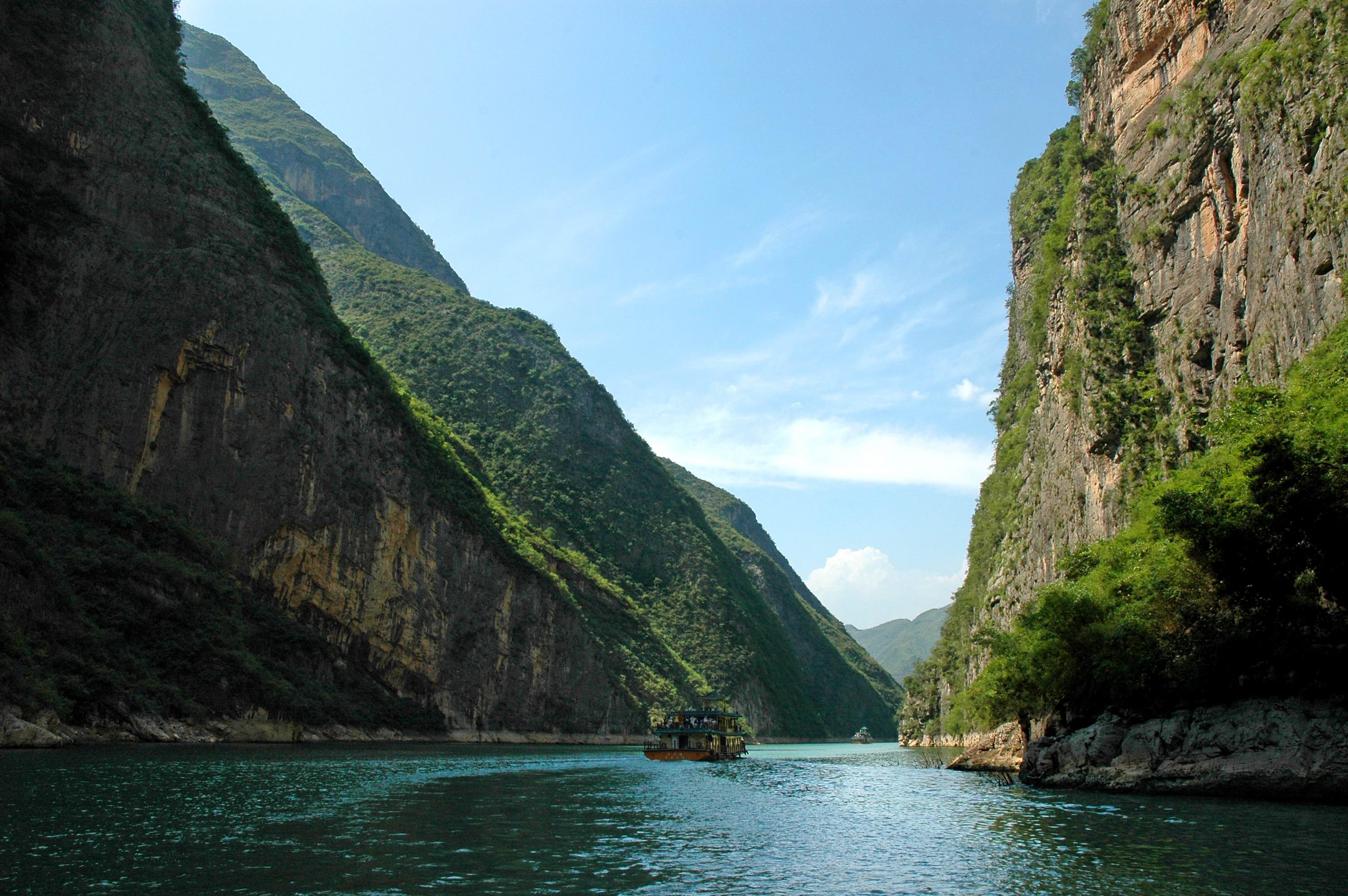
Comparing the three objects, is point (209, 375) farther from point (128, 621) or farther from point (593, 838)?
point (593, 838)

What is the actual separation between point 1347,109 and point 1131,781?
23895 mm

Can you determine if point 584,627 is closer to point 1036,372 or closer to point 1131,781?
point 1036,372

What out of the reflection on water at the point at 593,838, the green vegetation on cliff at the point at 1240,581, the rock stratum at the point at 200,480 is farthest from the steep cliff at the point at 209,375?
the green vegetation on cliff at the point at 1240,581

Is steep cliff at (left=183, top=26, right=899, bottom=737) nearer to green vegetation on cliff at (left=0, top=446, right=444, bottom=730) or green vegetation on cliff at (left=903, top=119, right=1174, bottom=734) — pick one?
green vegetation on cliff at (left=903, top=119, right=1174, bottom=734)

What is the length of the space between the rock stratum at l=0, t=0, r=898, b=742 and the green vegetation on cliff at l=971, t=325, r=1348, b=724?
42580 mm

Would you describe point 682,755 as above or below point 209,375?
below

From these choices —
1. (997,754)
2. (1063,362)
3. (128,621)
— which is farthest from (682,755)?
(1063,362)

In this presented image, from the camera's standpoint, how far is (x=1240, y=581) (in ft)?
90.1

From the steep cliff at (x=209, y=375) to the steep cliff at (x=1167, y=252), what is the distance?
1759 inches

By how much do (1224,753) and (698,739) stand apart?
44554 millimetres

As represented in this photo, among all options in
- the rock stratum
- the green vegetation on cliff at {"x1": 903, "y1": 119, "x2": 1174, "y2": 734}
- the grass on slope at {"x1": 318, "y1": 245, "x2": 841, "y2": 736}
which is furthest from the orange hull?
A: the grass on slope at {"x1": 318, "y1": 245, "x2": 841, "y2": 736}

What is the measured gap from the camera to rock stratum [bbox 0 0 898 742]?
167 feet

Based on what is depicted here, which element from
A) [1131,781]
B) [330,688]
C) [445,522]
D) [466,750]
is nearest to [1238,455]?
[1131,781]

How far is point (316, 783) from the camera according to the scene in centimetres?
3216
